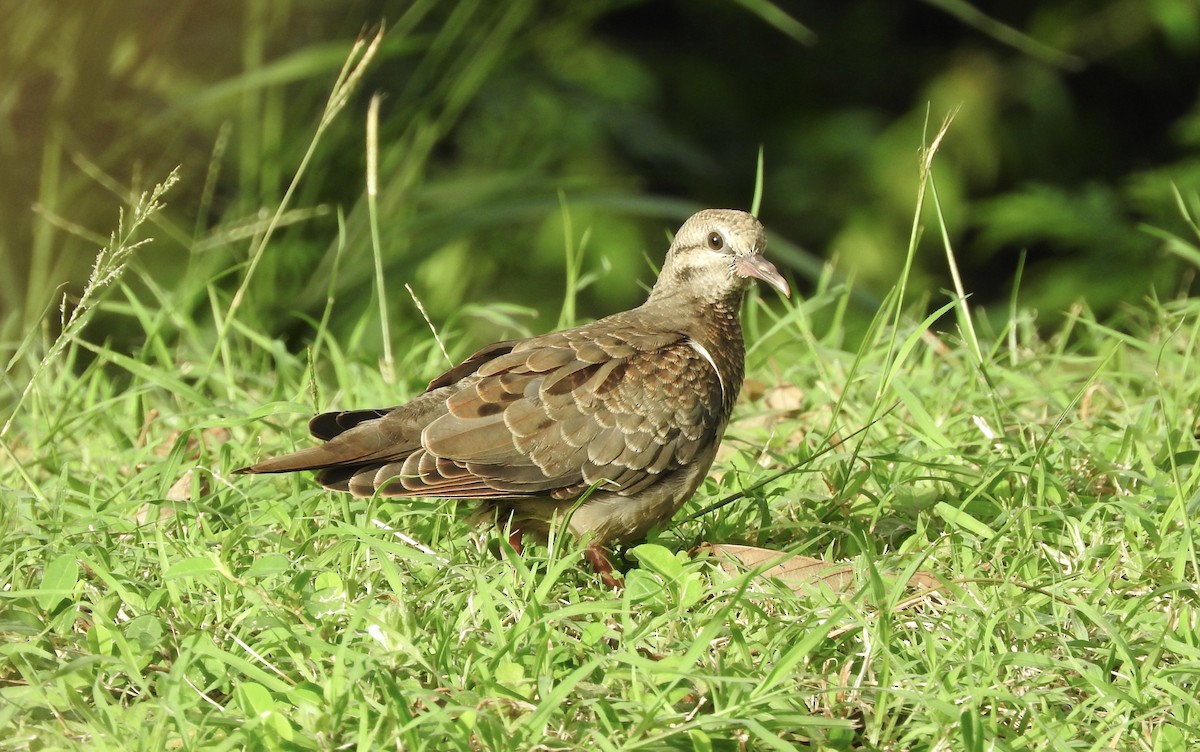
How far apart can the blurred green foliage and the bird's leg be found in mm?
1219

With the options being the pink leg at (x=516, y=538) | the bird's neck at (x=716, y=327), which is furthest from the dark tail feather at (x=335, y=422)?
the bird's neck at (x=716, y=327)

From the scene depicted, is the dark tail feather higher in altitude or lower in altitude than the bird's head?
lower

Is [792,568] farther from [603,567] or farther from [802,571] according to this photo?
[603,567]

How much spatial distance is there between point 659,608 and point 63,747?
1143mm

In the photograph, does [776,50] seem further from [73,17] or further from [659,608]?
[659,608]

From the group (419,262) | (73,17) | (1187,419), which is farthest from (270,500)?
(1187,419)

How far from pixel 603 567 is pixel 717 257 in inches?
40.0

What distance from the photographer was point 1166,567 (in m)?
2.94

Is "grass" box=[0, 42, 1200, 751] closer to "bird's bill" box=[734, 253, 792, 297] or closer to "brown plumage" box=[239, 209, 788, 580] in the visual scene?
"brown plumage" box=[239, 209, 788, 580]

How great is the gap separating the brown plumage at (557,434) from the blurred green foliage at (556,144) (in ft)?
2.55

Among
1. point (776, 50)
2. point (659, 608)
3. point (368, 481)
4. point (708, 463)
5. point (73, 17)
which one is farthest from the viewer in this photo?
point (776, 50)

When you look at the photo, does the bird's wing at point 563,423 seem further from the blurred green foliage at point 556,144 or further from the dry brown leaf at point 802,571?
the blurred green foliage at point 556,144

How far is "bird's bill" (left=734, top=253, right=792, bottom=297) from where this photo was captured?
354 centimetres

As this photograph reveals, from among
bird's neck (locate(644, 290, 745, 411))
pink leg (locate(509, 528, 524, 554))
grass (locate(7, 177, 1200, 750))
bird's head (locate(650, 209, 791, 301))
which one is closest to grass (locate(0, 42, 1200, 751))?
grass (locate(7, 177, 1200, 750))
